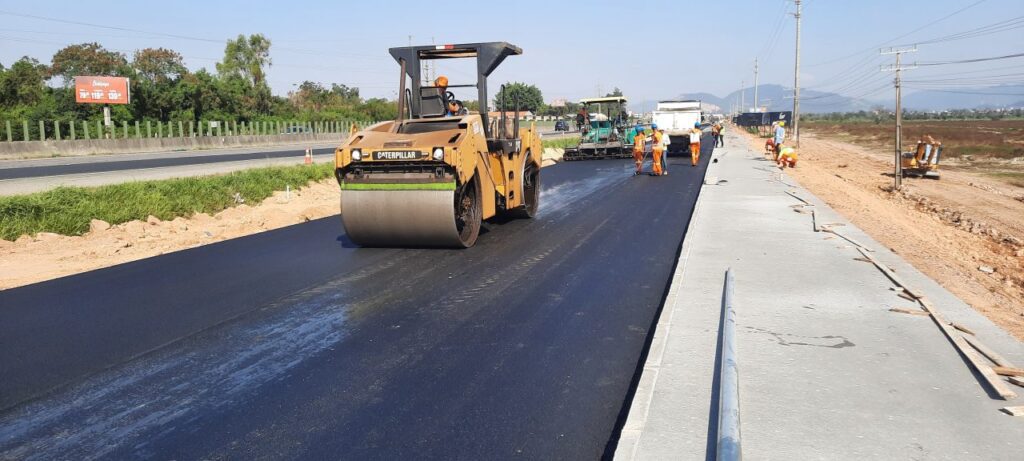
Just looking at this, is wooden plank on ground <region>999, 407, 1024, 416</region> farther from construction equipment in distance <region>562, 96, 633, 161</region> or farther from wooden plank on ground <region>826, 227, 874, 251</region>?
construction equipment in distance <region>562, 96, 633, 161</region>

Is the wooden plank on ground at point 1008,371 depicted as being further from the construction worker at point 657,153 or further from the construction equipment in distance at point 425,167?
the construction worker at point 657,153

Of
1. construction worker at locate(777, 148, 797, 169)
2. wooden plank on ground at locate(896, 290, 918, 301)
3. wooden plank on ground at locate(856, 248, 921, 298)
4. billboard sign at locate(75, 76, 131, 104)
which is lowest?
wooden plank on ground at locate(896, 290, 918, 301)

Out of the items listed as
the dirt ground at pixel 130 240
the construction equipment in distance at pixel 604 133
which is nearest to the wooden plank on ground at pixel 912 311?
the dirt ground at pixel 130 240

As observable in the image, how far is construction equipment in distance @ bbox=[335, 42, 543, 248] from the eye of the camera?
8703 millimetres

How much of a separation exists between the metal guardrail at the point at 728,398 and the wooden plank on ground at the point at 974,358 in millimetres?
1421

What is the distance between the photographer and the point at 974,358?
476cm

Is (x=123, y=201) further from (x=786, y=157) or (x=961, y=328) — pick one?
(x=786, y=157)

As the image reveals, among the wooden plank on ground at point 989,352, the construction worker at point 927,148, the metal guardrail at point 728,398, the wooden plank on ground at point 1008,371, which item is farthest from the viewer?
the construction worker at point 927,148

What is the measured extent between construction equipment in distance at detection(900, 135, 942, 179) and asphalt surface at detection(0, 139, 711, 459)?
2111 centimetres

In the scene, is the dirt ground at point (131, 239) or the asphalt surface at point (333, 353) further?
the dirt ground at point (131, 239)

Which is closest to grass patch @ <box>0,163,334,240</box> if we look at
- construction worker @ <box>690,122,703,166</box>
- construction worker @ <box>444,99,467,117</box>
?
construction worker @ <box>444,99,467,117</box>

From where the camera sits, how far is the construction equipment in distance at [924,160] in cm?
2602

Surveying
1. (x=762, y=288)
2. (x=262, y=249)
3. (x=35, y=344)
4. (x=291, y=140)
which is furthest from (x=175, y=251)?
(x=291, y=140)

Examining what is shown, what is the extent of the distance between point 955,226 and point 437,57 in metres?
12.4
